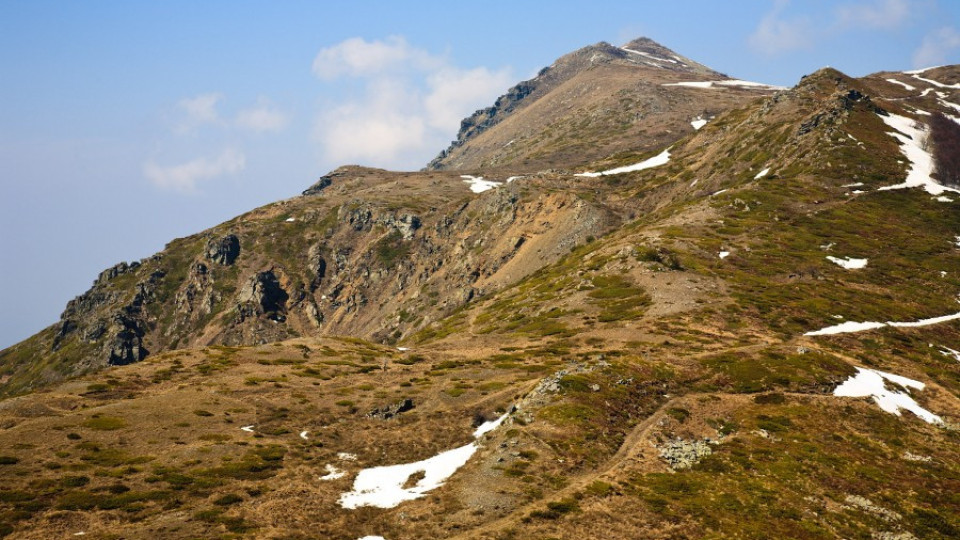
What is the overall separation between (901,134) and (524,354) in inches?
6772

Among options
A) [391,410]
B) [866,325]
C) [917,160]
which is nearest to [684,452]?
[391,410]

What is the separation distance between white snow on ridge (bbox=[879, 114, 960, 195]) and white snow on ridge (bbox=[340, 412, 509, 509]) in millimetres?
161315

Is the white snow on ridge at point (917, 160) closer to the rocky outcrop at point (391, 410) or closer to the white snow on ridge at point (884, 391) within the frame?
the white snow on ridge at point (884, 391)

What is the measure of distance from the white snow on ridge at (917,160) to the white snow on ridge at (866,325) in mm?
73837

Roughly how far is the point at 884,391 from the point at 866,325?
111 ft

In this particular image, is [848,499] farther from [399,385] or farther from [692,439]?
[399,385]

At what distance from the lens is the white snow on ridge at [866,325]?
95312mm

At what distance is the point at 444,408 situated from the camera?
228 feet

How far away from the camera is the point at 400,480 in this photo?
1998 inches

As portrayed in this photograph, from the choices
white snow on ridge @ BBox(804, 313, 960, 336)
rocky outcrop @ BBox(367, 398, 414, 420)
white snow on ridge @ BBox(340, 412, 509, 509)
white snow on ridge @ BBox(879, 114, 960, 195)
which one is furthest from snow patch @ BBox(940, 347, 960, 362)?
white snow on ridge @ BBox(879, 114, 960, 195)

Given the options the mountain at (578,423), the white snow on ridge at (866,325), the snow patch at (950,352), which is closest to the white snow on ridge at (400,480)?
the mountain at (578,423)

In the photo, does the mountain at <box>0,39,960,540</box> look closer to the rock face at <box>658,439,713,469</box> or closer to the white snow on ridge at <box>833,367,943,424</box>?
the rock face at <box>658,439,713,469</box>

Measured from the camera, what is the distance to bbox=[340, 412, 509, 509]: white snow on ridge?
153 feet

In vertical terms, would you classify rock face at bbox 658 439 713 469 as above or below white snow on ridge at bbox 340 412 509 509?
A: below
